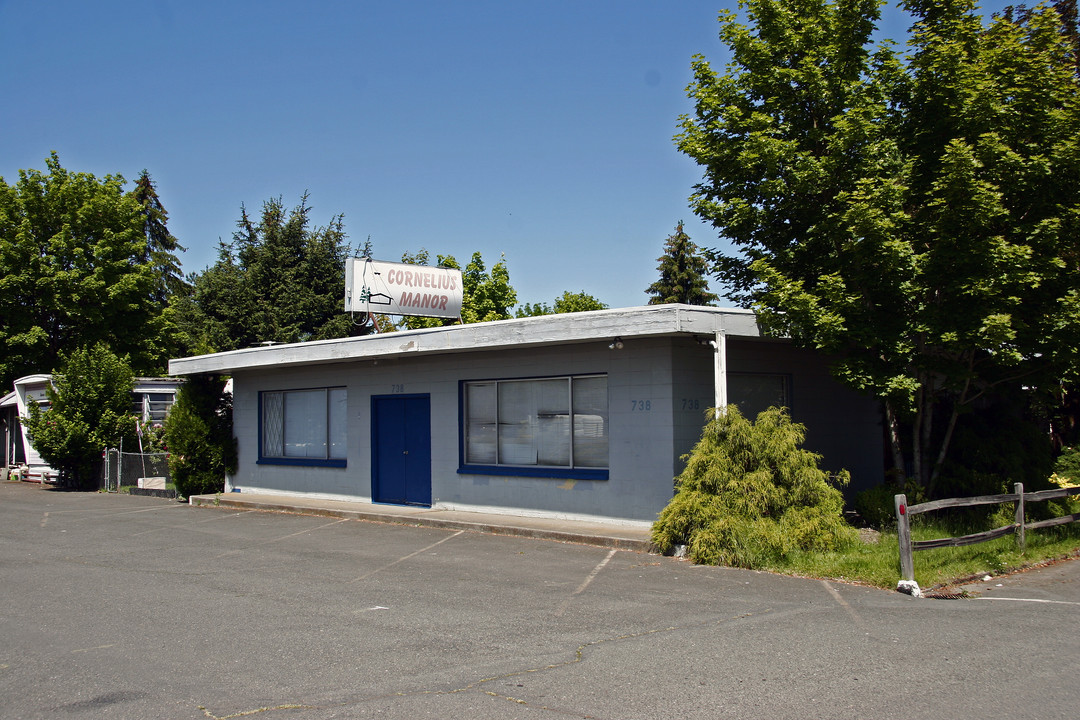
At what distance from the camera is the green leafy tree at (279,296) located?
43594 millimetres

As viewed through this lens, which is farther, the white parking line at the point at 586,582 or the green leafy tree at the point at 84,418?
the green leafy tree at the point at 84,418

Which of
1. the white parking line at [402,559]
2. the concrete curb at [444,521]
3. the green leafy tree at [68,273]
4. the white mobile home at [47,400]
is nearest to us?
the white parking line at [402,559]

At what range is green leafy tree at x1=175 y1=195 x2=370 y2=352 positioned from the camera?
43594 mm

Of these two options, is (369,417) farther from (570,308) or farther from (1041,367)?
(570,308)

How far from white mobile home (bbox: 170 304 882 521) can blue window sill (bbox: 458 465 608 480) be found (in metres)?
0.02

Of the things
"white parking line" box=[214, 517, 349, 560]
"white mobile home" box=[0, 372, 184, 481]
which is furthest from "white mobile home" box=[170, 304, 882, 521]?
"white mobile home" box=[0, 372, 184, 481]

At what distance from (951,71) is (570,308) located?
42785 millimetres

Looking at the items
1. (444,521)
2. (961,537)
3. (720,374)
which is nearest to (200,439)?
(444,521)

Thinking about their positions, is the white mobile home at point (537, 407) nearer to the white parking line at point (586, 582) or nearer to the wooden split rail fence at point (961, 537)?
the white parking line at point (586, 582)

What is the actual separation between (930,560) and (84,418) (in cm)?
2255

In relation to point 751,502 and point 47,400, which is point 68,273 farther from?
point 751,502

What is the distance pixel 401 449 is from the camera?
17375mm

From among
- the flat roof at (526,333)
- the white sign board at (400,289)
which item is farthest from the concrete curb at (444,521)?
the white sign board at (400,289)

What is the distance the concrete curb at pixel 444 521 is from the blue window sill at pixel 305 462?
0.95 meters
